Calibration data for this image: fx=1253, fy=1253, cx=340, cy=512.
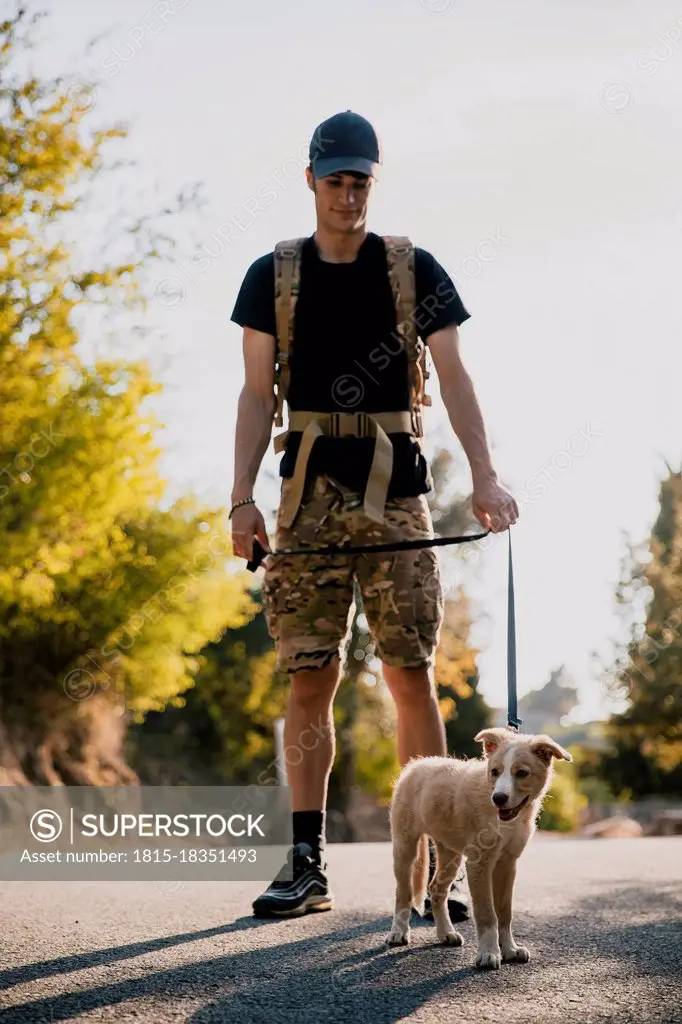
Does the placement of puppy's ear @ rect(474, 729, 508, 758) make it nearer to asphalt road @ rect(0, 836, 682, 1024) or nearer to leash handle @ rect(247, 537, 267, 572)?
asphalt road @ rect(0, 836, 682, 1024)

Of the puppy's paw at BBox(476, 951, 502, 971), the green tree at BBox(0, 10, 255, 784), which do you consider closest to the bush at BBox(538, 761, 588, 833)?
the green tree at BBox(0, 10, 255, 784)

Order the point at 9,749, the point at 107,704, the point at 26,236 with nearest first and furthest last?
the point at 26,236 → the point at 9,749 → the point at 107,704

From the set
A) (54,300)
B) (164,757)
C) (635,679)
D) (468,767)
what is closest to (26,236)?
(54,300)

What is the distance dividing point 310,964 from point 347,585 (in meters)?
1.62

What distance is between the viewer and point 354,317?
5.06 m

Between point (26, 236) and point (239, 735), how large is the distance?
2906cm

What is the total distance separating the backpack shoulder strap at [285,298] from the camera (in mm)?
5066

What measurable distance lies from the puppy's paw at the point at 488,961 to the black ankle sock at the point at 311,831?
130 centimetres

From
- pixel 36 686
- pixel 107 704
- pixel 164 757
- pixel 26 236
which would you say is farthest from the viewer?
pixel 164 757

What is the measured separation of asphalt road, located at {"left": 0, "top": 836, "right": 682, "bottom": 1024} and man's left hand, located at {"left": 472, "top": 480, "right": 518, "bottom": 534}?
4.80 feet

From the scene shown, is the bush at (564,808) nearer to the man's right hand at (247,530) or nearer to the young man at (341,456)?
the young man at (341,456)

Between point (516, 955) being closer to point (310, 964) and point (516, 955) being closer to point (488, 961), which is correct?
point (488, 961)

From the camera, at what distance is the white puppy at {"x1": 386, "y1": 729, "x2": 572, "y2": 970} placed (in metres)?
3.81

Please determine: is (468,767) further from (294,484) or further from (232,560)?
(232,560)
